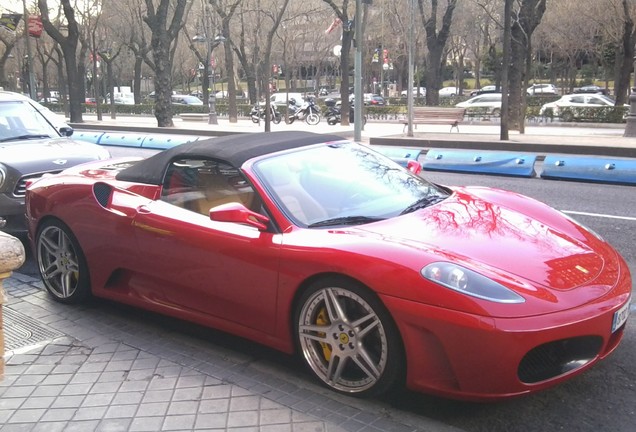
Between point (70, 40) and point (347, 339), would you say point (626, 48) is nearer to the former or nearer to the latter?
point (70, 40)

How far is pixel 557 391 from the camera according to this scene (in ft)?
11.0

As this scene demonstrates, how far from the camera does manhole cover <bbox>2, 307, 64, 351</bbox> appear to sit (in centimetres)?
422

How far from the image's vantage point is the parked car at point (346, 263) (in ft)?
9.65

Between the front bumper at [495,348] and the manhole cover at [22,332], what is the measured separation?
101 inches

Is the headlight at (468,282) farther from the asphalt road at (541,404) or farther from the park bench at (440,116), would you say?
the park bench at (440,116)

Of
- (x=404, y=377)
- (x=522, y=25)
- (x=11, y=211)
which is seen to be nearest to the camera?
(x=404, y=377)

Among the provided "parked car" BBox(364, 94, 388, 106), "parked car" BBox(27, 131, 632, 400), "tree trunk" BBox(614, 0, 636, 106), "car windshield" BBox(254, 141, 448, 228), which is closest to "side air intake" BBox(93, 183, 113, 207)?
"parked car" BBox(27, 131, 632, 400)

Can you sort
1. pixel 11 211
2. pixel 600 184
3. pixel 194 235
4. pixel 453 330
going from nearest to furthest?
pixel 453 330
pixel 194 235
pixel 11 211
pixel 600 184

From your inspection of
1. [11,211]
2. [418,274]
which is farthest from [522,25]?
[418,274]

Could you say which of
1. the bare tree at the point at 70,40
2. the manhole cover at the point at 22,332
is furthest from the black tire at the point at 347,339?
the bare tree at the point at 70,40

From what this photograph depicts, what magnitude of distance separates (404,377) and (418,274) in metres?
0.52

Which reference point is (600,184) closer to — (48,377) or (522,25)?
(48,377)

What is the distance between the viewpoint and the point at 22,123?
26.0 feet

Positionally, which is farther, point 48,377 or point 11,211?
point 11,211
